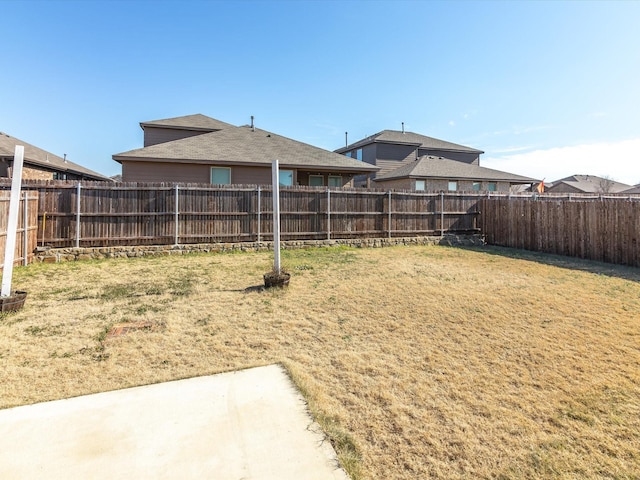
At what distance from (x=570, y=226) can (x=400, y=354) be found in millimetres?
10598

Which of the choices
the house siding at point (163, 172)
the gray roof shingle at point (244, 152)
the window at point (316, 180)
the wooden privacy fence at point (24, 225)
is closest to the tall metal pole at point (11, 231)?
the wooden privacy fence at point (24, 225)

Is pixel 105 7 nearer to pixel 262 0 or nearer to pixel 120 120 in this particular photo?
pixel 262 0

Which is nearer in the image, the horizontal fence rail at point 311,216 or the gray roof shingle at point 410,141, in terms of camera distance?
the horizontal fence rail at point 311,216

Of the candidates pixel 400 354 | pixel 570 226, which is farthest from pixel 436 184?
pixel 400 354

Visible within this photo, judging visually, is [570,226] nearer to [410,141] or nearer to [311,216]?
[311,216]

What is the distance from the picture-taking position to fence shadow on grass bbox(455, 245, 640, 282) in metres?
8.28

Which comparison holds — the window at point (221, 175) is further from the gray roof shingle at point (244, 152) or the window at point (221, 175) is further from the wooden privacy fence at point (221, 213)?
the wooden privacy fence at point (221, 213)

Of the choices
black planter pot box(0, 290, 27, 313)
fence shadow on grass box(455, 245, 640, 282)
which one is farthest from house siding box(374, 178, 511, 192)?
black planter pot box(0, 290, 27, 313)

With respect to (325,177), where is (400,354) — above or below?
below

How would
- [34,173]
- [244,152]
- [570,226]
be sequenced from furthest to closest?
[34,173]
[244,152]
[570,226]

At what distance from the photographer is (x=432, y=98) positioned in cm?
1788

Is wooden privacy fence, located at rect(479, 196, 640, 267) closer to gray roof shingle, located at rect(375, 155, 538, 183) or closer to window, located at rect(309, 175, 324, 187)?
window, located at rect(309, 175, 324, 187)

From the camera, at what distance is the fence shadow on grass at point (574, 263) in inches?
326

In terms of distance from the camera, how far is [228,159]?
15.0m
